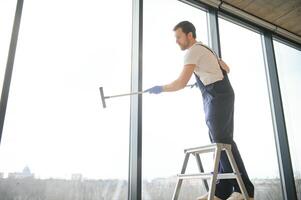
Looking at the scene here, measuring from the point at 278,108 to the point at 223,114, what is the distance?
77.3 inches

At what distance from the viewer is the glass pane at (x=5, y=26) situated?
1719mm

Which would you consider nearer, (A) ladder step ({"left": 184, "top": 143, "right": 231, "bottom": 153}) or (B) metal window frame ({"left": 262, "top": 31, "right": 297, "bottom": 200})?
(A) ladder step ({"left": 184, "top": 143, "right": 231, "bottom": 153})

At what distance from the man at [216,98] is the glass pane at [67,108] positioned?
2.16ft

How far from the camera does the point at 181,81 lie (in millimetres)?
1533

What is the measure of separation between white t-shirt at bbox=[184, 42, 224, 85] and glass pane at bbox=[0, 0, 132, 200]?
754mm

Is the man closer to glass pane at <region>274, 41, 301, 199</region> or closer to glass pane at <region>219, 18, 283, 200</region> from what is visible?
glass pane at <region>219, 18, 283, 200</region>

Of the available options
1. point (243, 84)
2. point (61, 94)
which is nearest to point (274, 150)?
point (243, 84)

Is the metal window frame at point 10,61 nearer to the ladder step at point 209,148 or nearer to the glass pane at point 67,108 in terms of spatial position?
the glass pane at point 67,108

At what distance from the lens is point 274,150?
9.82ft

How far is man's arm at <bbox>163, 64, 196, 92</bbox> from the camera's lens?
1525 millimetres

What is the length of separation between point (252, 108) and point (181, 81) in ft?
5.63

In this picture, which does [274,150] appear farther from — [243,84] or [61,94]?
[61,94]

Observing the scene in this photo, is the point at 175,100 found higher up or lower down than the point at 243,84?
lower down

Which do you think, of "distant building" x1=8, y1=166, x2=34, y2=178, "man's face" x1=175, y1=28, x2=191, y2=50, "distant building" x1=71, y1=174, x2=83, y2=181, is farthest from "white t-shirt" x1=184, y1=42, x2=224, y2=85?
"distant building" x1=8, y1=166, x2=34, y2=178
